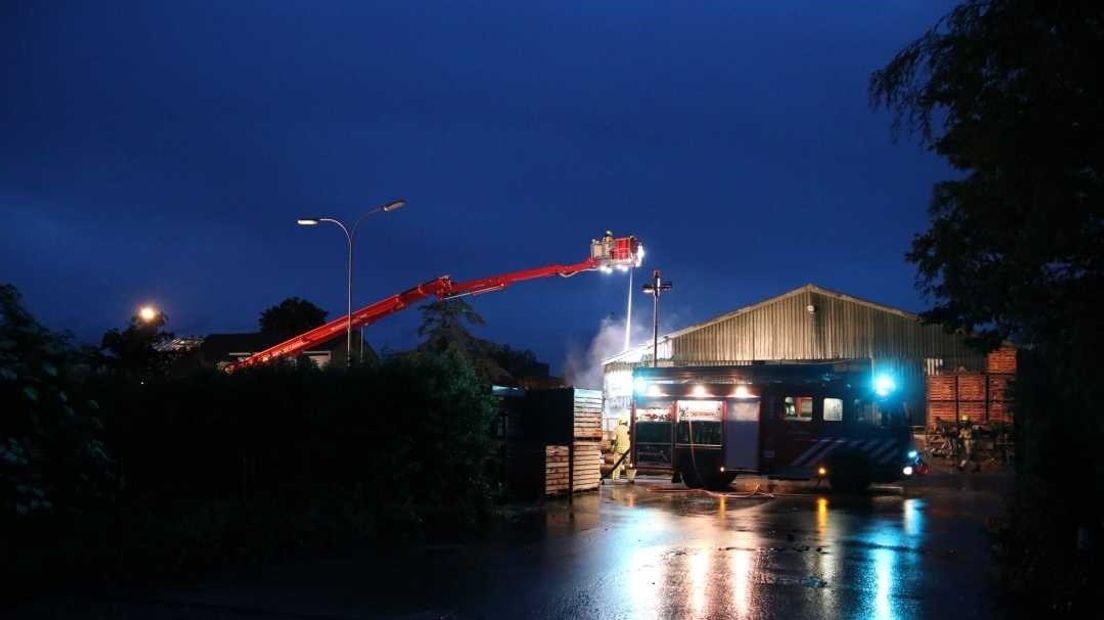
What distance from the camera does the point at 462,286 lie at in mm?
34438

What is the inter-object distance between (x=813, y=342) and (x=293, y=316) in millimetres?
49633

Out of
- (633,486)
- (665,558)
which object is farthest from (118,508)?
(633,486)

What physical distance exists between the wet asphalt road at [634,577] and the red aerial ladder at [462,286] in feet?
44.6

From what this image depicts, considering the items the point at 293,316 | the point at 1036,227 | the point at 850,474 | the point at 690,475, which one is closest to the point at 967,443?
the point at 850,474

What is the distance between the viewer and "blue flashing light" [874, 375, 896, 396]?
2586cm

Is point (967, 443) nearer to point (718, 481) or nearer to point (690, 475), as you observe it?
point (718, 481)

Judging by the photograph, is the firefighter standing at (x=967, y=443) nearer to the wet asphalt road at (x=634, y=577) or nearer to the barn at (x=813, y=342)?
the barn at (x=813, y=342)

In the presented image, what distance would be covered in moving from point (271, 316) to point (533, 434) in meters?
64.9

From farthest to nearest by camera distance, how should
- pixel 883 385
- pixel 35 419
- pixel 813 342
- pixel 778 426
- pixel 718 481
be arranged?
1. pixel 813 342
2. pixel 718 481
3. pixel 778 426
4. pixel 883 385
5. pixel 35 419

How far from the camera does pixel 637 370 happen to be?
92.6 ft

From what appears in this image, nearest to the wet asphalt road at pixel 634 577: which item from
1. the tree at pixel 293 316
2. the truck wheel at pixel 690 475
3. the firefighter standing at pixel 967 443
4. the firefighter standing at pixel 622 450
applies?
the truck wheel at pixel 690 475

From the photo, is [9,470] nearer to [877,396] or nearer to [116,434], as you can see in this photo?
[116,434]

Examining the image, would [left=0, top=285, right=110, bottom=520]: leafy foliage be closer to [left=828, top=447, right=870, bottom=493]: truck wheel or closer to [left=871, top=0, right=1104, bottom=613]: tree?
[left=871, top=0, right=1104, bottom=613]: tree

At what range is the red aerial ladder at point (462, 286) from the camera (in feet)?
102
